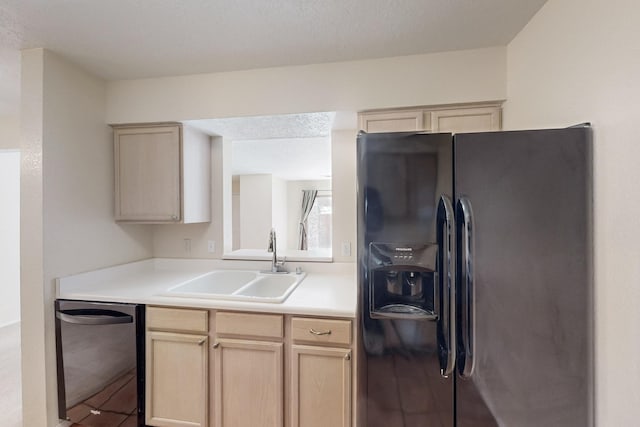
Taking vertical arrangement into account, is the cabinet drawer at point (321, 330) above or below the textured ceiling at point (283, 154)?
below

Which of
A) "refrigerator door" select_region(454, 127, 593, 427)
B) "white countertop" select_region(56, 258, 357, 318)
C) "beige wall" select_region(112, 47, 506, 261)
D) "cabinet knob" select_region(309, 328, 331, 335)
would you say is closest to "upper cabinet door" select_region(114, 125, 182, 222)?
"beige wall" select_region(112, 47, 506, 261)

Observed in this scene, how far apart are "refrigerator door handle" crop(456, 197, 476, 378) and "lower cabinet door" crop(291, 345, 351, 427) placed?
57 cm

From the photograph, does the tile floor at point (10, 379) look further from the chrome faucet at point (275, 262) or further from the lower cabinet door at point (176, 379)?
the chrome faucet at point (275, 262)

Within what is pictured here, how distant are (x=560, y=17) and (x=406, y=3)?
0.66m

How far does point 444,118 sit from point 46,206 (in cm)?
243

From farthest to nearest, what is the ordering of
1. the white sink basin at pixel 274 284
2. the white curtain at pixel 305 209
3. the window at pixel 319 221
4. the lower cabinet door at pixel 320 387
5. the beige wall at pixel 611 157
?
the window at pixel 319 221 < the white curtain at pixel 305 209 < the white sink basin at pixel 274 284 < the lower cabinet door at pixel 320 387 < the beige wall at pixel 611 157

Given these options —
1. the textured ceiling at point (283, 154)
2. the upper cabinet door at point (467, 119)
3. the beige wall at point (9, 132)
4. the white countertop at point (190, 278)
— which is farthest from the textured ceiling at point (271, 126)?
the beige wall at point (9, 132)

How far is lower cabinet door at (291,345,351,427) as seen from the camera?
1.52m

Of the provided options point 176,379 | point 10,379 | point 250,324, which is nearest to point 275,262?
point 250,324

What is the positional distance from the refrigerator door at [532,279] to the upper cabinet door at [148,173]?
193 cm

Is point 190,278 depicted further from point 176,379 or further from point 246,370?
point 246,370

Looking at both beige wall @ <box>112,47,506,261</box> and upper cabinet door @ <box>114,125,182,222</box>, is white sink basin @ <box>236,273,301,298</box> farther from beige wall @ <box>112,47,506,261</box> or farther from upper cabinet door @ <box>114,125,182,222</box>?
upper cabinet door @ <box>114,125,182,222</box>

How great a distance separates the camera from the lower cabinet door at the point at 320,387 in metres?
1.52

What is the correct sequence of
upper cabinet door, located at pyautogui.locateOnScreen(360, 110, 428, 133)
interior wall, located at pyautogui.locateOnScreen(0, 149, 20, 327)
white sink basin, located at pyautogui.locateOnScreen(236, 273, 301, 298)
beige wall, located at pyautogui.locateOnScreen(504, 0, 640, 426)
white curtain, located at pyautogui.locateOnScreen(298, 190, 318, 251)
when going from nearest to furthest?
beige wall, located at pyautogui.locateOnScreen(504, 0, 640, 426) < upper cabinet door, located at pyautogui.locateOnScreen(360, 110, 428, 133) < white sink basin, located at pyautogui.locateOnScreen(236, 273, 301, 298) < interior wall, located at pyautogui.locateOnScreen(0, 149, 20, 327) < white curtain, located at pyautogui.locateOnScreen(298, 190, 318, 251)
